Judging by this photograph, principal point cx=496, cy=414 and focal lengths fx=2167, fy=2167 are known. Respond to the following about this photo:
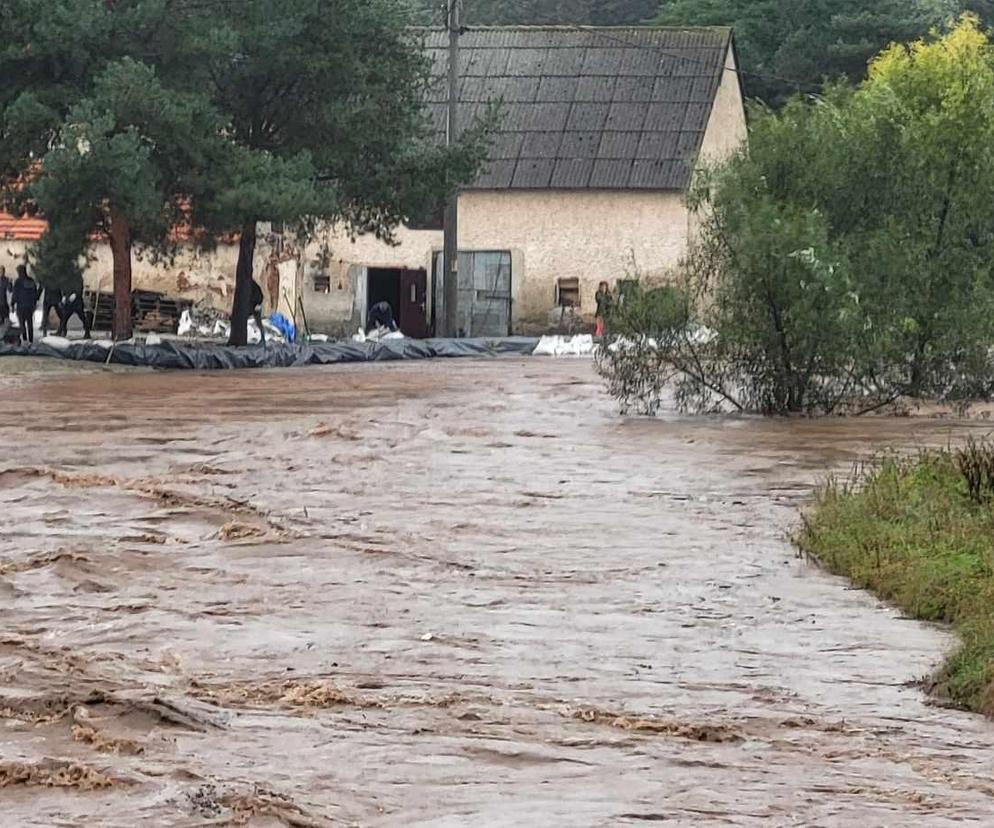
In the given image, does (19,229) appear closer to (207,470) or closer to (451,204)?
(451,204)

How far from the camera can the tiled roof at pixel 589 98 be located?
51.4 meters

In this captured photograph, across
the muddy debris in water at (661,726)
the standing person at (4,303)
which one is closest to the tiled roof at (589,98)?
the standing person at (4,303)

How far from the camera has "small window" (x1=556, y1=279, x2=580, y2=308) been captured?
51562 millimetres

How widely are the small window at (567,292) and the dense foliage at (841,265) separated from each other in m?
24.8

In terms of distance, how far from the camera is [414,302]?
5134cm

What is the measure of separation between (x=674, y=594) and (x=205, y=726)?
4.10 metres

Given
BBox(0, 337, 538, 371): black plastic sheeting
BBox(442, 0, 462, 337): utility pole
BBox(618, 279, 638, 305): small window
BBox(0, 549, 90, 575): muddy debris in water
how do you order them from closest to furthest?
1. BBox(0, 549, 90, 575): muddy debris in water
2. BBox(618, 279, 638, 305): small window
3. BBox(0, 337, 538, 371): black plastic sheeting
4. BBox(442, 0, 462, 337): utility pole

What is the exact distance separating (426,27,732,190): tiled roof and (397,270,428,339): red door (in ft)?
8.75

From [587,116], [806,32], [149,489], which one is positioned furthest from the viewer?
[806,32]

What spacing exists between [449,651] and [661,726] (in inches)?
72.9

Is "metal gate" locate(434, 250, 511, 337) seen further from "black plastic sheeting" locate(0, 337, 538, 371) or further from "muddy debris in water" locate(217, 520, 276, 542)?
"muddy debris in water" locate(217, 520, 276, 542)

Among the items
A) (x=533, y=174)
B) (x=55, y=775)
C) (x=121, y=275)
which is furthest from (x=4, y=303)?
(x=55, y=775)

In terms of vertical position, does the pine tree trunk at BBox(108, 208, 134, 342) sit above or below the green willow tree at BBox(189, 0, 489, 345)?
below

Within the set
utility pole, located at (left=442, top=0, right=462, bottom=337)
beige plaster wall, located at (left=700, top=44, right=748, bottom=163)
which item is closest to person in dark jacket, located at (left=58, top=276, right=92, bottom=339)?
utility pole, located at (left=442, top=0, right=462, bottom=337)
